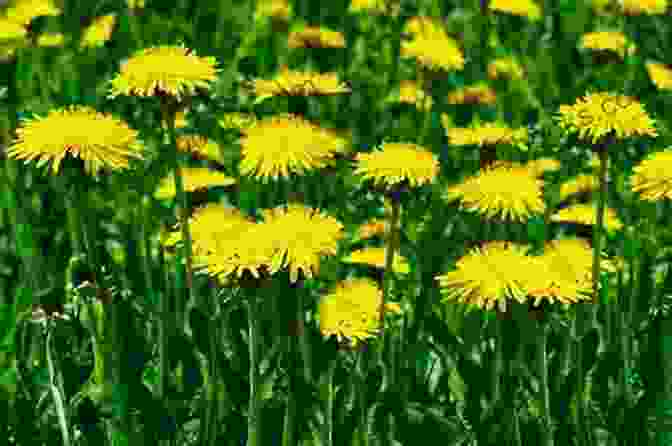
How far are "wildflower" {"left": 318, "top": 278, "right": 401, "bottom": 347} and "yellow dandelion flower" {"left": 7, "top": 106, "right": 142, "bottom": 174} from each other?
392 millimetres

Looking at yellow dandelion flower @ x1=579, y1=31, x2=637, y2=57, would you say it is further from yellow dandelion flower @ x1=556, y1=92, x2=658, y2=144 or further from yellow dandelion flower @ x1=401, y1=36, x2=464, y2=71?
yellow dandelion flower @ x1=556, y1=92, x2=658, y2=144

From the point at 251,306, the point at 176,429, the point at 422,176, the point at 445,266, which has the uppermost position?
the point at 422,176

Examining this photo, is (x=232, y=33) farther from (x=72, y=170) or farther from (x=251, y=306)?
(x=251, y=306)

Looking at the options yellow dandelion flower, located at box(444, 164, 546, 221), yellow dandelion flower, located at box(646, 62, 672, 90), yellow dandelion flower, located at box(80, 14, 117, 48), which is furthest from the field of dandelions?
yellow dandelion flower, located at box(80, 14, 117, 48)

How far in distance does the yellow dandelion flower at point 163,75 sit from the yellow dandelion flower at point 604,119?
54 cm

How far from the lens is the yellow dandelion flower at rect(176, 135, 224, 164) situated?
190 cm

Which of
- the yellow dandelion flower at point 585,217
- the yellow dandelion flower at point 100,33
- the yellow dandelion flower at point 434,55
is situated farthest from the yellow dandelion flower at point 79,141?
the yellow dandelion flower at point 100,33

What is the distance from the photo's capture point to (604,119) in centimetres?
140

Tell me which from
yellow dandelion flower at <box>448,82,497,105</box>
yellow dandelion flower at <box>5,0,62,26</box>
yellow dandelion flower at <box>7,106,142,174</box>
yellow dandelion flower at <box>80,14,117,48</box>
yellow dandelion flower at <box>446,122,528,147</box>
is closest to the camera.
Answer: yellow dandelion flower at <box>7,106,142,174</box>

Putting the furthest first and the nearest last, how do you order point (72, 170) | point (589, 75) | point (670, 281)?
point (589, 75) < point (670, 281) < point (72, 170)

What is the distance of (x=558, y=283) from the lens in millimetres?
1232

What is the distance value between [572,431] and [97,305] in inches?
34.1

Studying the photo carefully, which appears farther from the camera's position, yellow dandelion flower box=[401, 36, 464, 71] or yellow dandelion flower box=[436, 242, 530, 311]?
yellow dandelion flower box=[401, 36, 464, 71]

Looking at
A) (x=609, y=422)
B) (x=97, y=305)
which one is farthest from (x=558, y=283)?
(x=97, y=305)
